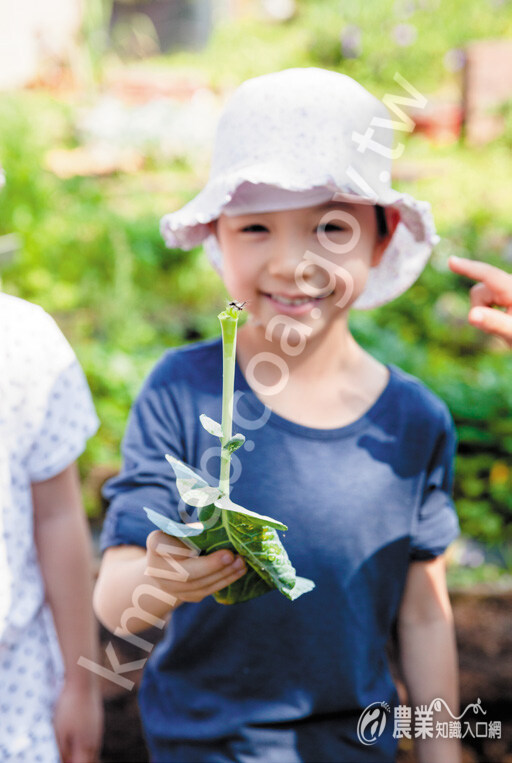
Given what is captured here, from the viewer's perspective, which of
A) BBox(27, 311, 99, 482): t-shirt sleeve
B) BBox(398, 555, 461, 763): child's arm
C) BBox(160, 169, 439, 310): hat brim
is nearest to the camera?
BBox(160, 169, 439, 310): hat brim

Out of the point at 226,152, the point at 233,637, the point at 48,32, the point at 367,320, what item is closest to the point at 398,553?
the point at 233,637

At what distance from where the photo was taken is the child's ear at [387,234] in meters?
1.25

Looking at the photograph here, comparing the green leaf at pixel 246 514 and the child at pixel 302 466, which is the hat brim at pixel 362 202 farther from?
the green leaf at pixel 246 514

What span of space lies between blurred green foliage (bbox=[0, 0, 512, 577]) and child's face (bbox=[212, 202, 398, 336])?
1711mm

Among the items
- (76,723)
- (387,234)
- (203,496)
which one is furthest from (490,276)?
(76,723)

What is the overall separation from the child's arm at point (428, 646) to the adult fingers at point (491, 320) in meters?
0.39

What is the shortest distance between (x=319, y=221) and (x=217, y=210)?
5.8 inches

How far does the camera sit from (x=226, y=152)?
1.13 metres

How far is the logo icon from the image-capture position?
47.9 inches

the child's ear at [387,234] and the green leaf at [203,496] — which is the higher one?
the child's ear at [387,234]

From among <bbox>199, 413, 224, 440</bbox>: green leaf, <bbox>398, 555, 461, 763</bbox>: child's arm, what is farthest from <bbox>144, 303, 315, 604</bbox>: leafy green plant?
<bbox>398, 555, 461, 763</bbox>: child's arm

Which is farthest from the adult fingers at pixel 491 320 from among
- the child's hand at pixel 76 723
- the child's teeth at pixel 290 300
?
the child's hand at pixel 76 723

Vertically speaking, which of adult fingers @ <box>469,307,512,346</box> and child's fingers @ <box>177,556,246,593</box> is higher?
adult fingers @ <box>469,307,512,346</box>

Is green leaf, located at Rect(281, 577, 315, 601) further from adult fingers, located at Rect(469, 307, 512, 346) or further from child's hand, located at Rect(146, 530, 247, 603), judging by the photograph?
adult fingers, located at Rect(469, 307, 512, 346)
